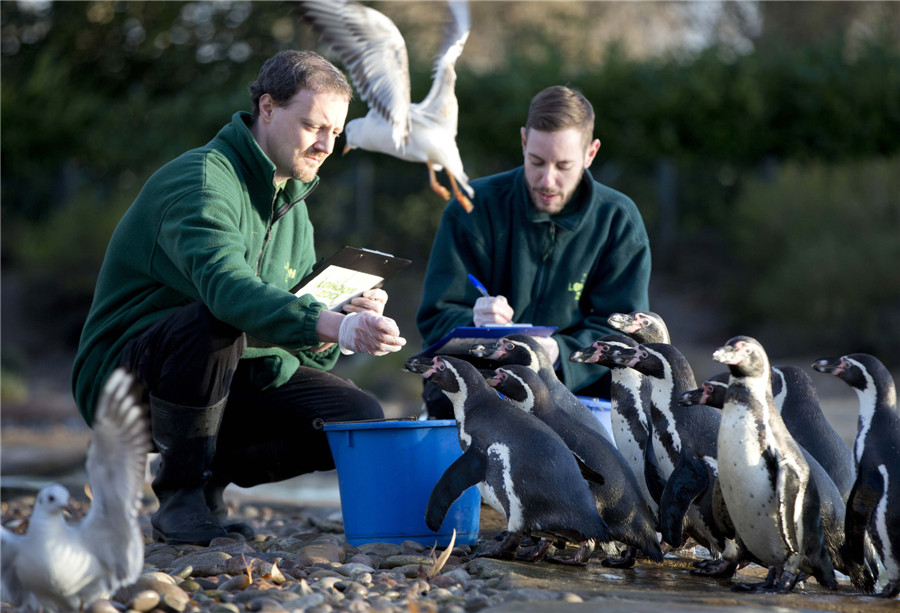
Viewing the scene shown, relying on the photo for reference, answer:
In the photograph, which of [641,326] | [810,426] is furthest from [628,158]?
[810,426]

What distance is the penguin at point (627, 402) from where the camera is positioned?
146 inches

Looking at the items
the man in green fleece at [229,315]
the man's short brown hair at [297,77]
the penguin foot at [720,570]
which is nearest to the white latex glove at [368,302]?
the man in green fleece at [229,315]

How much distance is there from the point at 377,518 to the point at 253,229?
113 centimetres

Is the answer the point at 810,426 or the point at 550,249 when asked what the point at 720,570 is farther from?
the point at 550,249

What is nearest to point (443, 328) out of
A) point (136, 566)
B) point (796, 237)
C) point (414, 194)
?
point (136, 566)

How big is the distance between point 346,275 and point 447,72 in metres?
1.32

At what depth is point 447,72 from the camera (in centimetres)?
470

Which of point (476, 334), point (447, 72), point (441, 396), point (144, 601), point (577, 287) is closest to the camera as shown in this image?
point (144, 601)

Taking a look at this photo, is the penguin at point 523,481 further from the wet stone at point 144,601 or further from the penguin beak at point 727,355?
the wet stone at point 144,601

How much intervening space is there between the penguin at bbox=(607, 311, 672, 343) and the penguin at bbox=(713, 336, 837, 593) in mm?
735

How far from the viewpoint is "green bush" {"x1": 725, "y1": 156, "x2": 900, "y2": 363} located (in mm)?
12227

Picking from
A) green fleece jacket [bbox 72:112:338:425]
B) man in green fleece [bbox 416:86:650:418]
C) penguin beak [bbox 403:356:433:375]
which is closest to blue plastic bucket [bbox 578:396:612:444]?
man in green fleece [bbox 416:86:650:418]

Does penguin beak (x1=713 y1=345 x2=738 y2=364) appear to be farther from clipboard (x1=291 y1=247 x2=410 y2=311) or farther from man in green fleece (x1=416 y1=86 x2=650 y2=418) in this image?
man in green fleece (x1=416 y1=86 x2=650 y2=418)

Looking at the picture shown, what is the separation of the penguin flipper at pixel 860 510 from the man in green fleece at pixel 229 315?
1.43 metres
